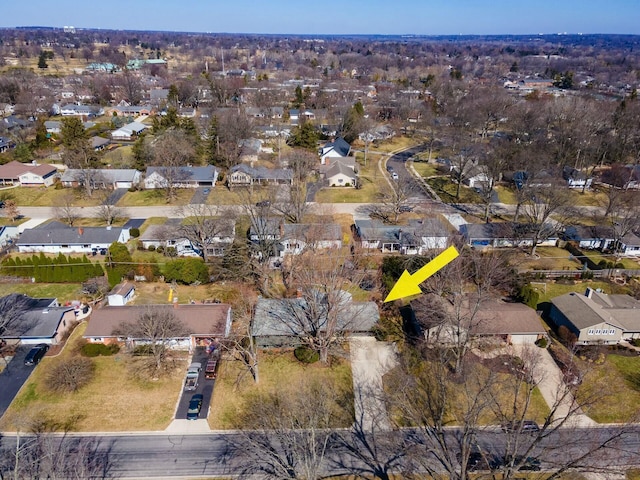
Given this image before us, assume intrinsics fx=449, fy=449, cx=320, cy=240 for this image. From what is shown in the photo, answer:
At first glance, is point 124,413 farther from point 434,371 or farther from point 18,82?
point 18,82

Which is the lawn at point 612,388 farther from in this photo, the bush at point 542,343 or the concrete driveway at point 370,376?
the concrete driveway at point 370,376

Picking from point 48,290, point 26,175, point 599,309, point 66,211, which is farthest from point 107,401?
point 26,175

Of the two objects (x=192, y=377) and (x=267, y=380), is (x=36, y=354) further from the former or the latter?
(x=267, y=380)

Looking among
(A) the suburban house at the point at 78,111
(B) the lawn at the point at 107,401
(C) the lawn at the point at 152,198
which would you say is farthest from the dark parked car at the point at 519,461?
(A) the suburban house at the point at 78,111

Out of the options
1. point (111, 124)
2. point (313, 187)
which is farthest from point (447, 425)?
point (111, 124)

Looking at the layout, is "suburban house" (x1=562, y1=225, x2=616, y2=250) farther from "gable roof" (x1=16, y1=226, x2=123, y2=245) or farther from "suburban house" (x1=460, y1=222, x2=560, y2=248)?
"gable roof" (x1=16, y1=226, x2=123, y2=245)

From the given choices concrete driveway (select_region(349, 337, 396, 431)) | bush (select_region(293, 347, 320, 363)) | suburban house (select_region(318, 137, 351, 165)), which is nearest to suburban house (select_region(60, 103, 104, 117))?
suburban house (select_region(318, 137, 351, 165))
